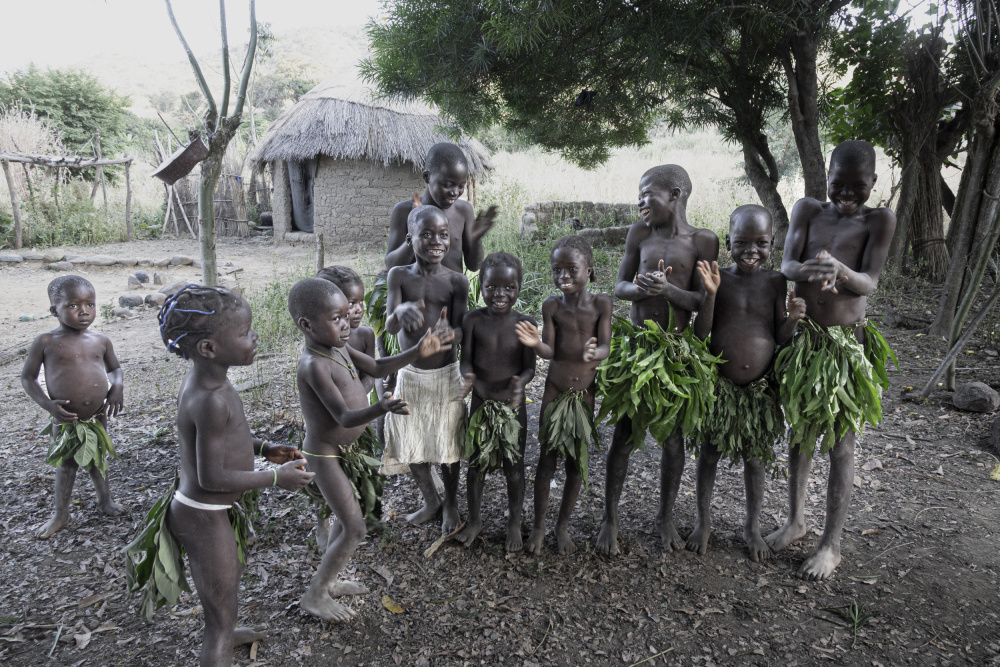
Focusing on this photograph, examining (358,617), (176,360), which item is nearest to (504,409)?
(358,617)

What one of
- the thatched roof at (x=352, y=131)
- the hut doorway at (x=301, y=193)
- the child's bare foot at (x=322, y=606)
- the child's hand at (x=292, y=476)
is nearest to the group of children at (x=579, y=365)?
the child's bare foot at (x=322, y=606)

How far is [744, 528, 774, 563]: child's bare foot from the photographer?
298 centimetres

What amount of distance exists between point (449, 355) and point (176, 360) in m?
3.95

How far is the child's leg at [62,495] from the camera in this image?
318 centimetres

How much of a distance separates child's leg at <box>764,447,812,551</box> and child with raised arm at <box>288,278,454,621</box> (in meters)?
1.81

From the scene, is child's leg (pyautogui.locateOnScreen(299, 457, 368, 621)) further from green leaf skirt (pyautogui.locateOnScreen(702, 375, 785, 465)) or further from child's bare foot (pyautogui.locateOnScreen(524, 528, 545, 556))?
green leaf skirt (pyautogui.locateOnScreen(702, 375, 785, 465))

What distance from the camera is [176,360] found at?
582 cm

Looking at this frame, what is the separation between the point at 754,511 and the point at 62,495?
3.50 m

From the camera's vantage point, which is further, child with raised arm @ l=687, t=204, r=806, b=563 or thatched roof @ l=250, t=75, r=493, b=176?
thatched roof @ l=250, t=75, r=493, b=176

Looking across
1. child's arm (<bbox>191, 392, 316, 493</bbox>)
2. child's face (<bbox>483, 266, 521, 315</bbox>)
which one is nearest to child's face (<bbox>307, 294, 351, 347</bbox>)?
child's arm (<bbox>191, 392, 316, 493</bbox>)

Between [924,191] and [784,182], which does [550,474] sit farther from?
[784,182]

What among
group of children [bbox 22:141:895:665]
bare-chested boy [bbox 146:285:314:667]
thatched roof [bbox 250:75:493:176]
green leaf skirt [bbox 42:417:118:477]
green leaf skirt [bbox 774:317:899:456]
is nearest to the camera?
bare-chested boy [bbox 146:285:314:667]

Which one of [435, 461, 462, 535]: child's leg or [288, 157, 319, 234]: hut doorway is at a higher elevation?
[288, 157, 319, 234]: hut doorway

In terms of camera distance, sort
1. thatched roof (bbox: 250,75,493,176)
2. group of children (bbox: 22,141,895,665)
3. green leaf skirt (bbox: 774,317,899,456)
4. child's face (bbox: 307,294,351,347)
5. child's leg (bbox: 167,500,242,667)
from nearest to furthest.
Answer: child's leg (bbox: 167,500,242,667) < child's face (bbox: 307,294,351,347) < group of children (bbox: 22,141,895,665) < green leaf skirt (bbox: 774,317,899,456) < thatched roof (bbox: 250,75,493,176)
